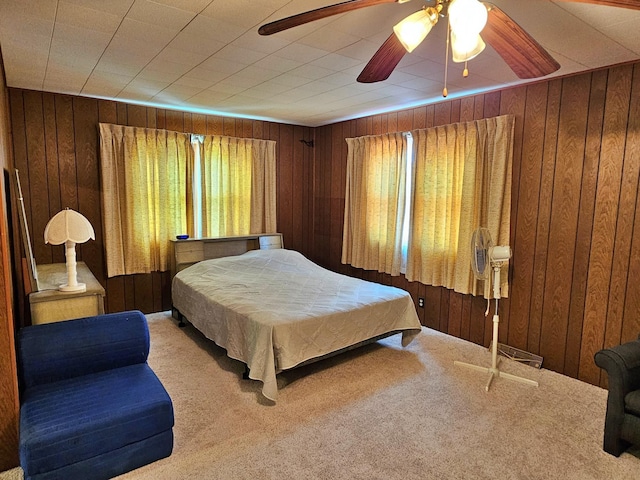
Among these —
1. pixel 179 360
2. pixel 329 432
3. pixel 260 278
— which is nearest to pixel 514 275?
pixel 329 432

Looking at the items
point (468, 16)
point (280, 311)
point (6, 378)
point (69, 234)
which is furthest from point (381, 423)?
point (69, 234)

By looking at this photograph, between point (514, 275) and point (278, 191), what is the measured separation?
325 centimetres

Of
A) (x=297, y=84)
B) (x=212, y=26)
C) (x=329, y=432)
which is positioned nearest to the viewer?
(x=212, y=26)

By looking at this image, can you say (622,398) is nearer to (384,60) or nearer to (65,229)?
(384,60)

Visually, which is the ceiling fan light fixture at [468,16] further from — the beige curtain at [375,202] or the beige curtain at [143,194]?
the beige curtain at [143,194]

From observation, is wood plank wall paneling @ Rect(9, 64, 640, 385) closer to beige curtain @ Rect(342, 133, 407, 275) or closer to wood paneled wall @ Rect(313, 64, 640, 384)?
wood paneled wall @ Rect(313, 64, 640, 384)

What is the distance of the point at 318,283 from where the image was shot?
397 centimetres

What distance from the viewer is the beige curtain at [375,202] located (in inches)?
175

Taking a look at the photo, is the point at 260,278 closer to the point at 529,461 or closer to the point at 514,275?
the point at 514,275

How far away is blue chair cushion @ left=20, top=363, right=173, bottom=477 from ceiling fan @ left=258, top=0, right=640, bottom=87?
6.34 ft

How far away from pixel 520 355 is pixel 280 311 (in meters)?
2.20

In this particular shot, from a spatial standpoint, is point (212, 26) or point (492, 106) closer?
point (212, 26)

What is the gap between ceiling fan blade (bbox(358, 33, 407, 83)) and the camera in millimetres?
1747

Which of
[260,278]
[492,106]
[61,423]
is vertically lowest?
[61,423]
